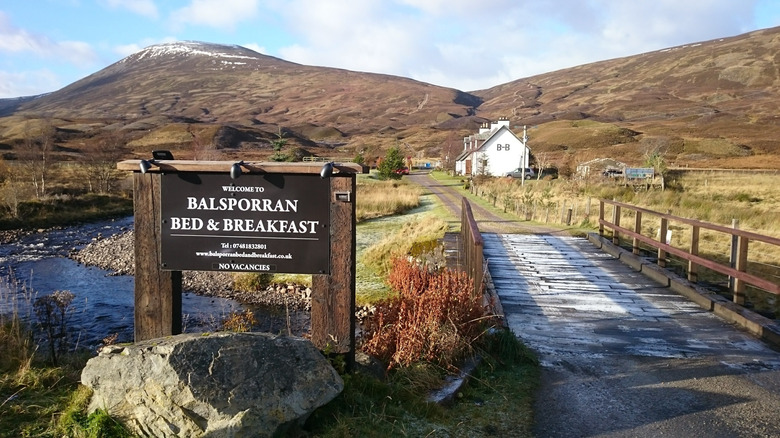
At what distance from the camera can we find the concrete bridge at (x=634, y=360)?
14.2ft

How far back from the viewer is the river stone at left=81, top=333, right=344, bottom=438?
3430mm

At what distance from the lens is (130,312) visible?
13781mm

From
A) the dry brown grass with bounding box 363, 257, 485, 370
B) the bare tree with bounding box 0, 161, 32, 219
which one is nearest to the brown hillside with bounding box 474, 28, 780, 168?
the bare tree with bounding box 0, 161, 32, 219

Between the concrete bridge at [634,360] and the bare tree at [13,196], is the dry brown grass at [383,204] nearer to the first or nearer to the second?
the concrete bridge at [634,360]

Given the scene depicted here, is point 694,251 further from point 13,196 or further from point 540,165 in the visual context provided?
point 540,165

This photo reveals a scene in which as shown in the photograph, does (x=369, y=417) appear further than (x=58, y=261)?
No

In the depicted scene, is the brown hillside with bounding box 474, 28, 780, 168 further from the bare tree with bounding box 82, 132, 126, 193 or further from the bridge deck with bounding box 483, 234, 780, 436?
the bridge deck with bounding box 483, 234, 780, 436

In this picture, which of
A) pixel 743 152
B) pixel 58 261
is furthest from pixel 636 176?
pixel 743 152

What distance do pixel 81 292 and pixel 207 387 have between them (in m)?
14.4

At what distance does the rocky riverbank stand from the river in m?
0.41

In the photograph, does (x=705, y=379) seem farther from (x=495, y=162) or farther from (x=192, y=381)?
(x=495, y=162)

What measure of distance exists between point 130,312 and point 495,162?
55421 mm

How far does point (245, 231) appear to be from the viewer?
451 centimetres

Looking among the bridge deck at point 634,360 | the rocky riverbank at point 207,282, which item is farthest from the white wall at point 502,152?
the bridge deck at point 634,360
